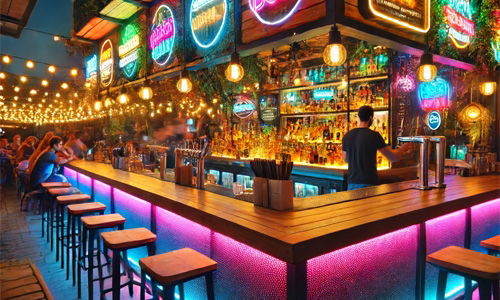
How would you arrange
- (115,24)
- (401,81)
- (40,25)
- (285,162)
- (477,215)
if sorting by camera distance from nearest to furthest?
(285,162) < (477,215) < (401,81) < (115,24) < (40,25)

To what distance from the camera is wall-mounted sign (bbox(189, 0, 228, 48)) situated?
4.25 meters

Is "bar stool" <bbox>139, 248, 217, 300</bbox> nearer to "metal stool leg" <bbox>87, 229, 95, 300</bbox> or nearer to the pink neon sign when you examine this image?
"metal stool leg" <bbox>87, 229, 95, 300</bbox>

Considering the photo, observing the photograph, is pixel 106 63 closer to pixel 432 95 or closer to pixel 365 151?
pixel 365 151

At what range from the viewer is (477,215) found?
3.08 m

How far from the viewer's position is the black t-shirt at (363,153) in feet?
11.7

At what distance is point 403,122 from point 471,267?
10.6 ft

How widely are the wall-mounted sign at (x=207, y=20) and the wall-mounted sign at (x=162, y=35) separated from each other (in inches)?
23.5

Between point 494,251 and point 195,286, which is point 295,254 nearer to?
point 195,286

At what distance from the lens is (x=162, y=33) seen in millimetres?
5559

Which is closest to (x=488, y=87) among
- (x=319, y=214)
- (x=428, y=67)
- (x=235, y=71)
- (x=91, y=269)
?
(x=428, y=67)

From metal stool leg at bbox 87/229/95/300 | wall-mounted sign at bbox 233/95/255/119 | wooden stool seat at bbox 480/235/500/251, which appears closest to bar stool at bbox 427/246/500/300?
wooden stool seat at bbox 480/235/500/251

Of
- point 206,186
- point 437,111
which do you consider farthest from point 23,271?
point 437,111

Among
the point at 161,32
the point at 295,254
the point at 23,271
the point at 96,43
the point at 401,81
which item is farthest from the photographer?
the point at 96,43

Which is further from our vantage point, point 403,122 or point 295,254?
point 403,122
